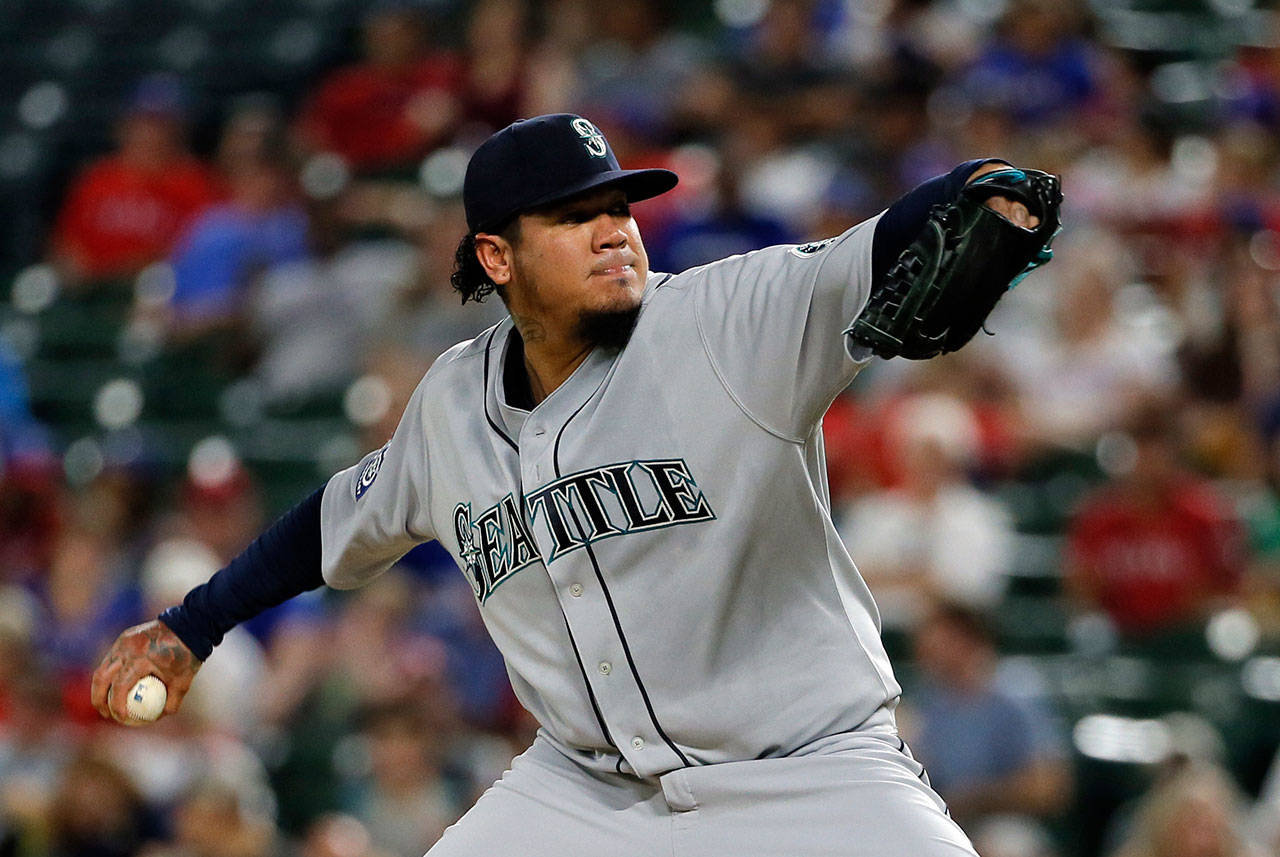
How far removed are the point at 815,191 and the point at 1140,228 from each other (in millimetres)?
1254

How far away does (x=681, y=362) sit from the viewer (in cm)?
299

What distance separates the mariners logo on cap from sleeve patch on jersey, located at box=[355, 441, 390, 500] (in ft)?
2.38

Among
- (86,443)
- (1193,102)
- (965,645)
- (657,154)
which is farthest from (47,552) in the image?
(1193,102)

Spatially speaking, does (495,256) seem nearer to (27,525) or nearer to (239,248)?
(27,525)

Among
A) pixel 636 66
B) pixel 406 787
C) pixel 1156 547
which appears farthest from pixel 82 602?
pixel 1156 547

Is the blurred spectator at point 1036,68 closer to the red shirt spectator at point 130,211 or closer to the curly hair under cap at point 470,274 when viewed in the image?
the red shirt spectator at point 130,211

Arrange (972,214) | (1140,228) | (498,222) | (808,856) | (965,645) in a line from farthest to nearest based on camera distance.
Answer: (1140,228)
(965,645)
(498,222)
(808,856)
(972,214)

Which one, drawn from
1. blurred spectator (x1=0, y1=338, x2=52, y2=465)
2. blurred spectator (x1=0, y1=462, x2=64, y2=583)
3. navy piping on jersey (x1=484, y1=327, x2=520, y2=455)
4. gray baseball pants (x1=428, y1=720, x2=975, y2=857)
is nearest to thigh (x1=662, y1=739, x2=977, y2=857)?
gray baseball pants (x1=428, y1=720, x2=975, y2=857)

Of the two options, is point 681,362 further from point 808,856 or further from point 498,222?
point 808,856

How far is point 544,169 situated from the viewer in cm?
307

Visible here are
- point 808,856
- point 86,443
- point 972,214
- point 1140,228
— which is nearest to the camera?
point 972,214

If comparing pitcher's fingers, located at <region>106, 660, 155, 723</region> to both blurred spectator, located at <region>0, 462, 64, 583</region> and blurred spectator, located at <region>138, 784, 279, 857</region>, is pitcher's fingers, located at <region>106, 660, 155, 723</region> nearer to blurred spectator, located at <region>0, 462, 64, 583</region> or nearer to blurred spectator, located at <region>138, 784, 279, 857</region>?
blurred spectator, located at <region>138, 784, 279, 857</region>

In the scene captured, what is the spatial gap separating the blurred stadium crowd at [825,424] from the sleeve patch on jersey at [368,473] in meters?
2.35

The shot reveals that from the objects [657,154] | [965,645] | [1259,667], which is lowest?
[1259,667]
